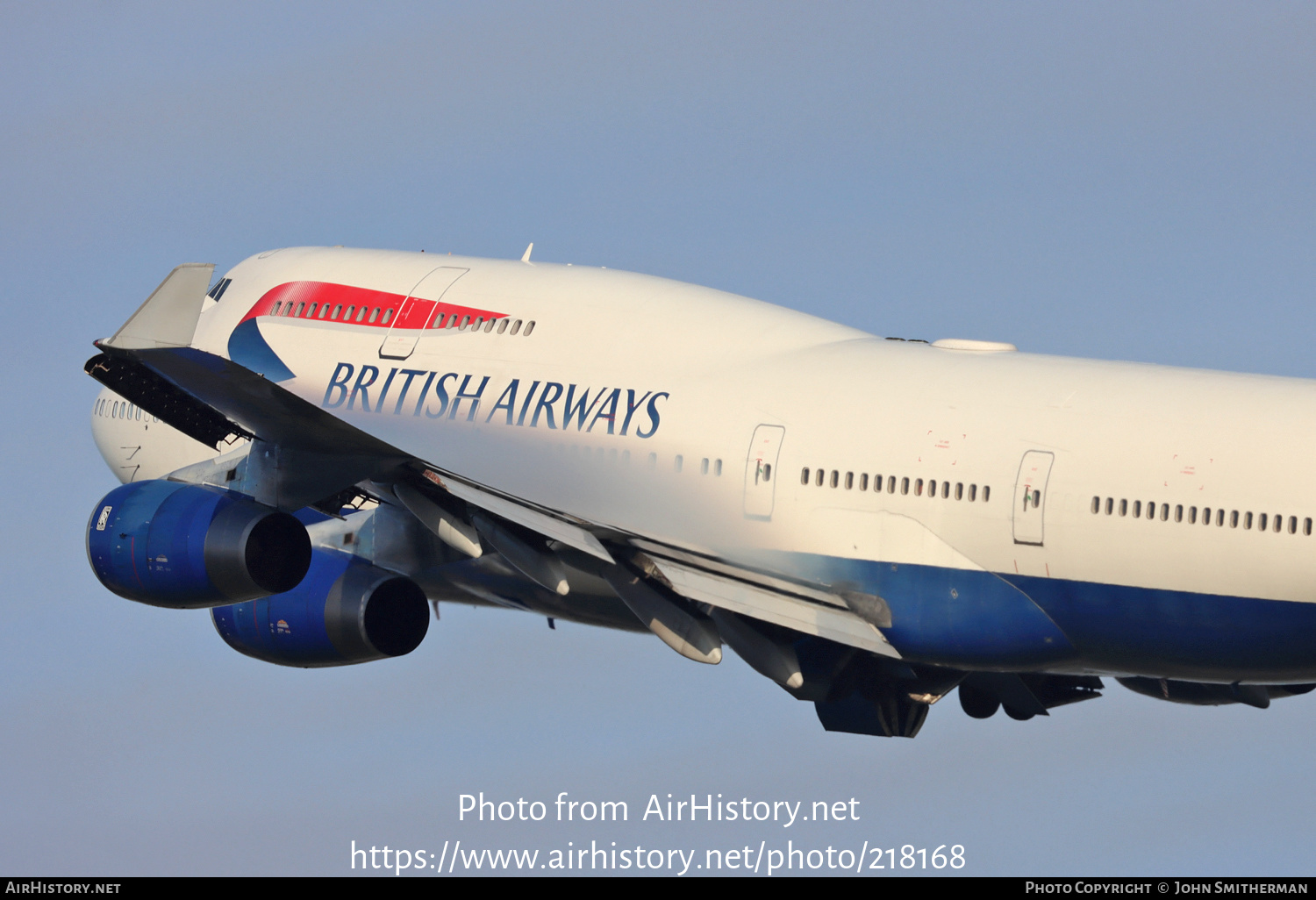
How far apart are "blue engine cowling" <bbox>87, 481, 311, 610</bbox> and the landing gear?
34.8 ft

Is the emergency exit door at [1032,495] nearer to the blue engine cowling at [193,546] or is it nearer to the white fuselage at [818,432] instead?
the white fuselage at [818,432]

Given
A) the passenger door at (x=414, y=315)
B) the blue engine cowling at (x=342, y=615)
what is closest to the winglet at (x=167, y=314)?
the passenger door at (x=414, y=315)

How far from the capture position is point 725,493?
1098 inches

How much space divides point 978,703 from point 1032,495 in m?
7.68

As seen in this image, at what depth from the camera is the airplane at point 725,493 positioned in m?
24.7

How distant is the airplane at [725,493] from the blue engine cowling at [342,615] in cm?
4

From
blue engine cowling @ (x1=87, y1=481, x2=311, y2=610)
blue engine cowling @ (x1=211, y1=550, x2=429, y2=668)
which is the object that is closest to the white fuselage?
blue engine cowling @ (x1=211, y1=550, x2=429, y2=668)

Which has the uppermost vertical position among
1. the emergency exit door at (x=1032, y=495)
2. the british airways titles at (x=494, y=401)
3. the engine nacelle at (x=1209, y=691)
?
the british airways titles at (x=494, y=401)

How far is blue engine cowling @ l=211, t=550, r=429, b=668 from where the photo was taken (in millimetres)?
31094

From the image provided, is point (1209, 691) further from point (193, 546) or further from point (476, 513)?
point (193, 546)

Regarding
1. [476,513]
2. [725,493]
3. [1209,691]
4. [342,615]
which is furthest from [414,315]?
[1209,691]

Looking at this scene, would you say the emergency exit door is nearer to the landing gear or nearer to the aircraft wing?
the aircraft wing

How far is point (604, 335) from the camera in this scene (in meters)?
30.1

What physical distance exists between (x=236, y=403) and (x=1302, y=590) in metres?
13.2
